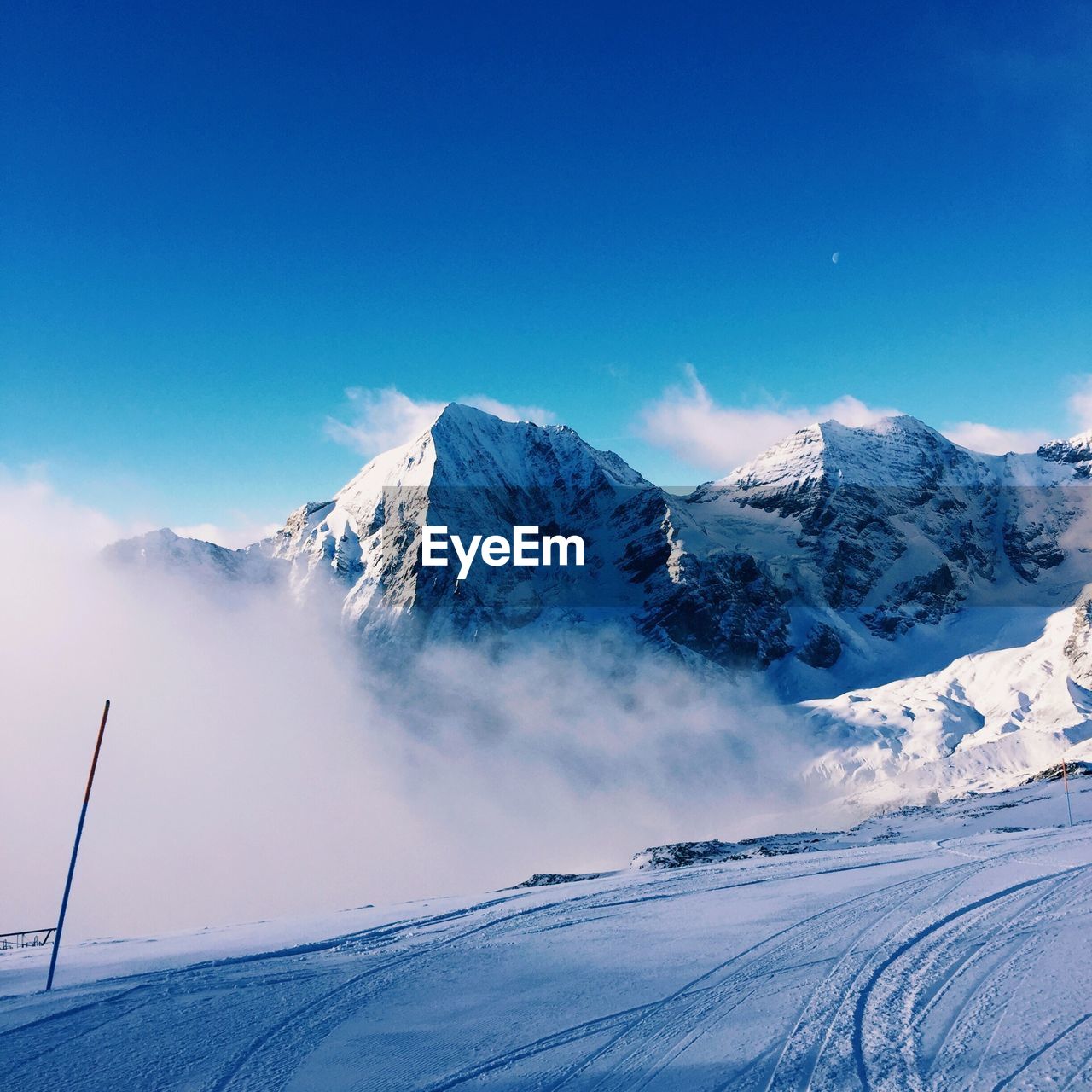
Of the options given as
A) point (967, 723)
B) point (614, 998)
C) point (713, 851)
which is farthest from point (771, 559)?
point (614, 998)

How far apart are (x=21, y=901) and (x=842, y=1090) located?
427 ft

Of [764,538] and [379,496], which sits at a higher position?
[379,496]

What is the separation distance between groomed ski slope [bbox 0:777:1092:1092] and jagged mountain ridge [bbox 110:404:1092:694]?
11892cm

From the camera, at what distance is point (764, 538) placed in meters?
157

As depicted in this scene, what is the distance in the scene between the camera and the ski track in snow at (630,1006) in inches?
298

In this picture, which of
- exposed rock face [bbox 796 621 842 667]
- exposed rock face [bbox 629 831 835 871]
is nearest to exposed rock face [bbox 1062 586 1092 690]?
exposed rock face [bbox 796 621 842 667]

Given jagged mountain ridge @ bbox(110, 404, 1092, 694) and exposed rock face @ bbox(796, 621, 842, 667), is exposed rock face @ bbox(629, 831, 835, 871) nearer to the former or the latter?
jagged mountain ridge @ bbox(110, 404, 1092, 694)

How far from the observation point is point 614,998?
9.77 metres

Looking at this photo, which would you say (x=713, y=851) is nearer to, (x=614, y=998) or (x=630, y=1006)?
(x=614, y=998)

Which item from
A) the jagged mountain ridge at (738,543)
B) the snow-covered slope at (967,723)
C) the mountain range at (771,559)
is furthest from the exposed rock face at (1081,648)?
the jagged mountain ridge at (738,543)

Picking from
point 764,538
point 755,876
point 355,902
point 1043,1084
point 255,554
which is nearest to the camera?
point 1043,1084

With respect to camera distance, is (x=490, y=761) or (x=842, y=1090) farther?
(x=490, y=761)

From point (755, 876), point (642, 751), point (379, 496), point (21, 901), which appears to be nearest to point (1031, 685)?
point (642, 751)

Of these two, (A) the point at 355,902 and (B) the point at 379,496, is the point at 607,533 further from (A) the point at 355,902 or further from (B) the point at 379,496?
(A) the point at 355,902
